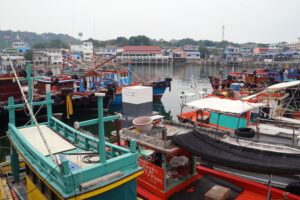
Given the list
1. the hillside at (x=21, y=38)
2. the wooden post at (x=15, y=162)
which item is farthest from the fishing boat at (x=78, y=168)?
the hillside at (x=21, y=38)

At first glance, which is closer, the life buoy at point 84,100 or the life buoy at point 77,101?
the life buoy at point 77,101

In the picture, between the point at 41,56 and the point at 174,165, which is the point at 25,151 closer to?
the point at 174,165

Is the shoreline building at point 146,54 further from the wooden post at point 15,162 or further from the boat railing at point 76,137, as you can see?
the wooden post at point 15,162

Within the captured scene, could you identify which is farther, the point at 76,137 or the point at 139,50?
the point at 139,50

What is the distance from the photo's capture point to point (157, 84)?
30.8 metres

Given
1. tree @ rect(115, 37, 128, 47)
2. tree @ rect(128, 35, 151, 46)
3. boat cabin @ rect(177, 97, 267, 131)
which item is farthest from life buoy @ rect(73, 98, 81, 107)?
tree @ rect(115, 37, 128, 47)

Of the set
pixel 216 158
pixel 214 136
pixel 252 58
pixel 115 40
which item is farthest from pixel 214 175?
pixel 115 40

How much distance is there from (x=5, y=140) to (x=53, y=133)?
13219 millimetres

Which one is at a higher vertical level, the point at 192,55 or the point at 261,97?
the point at 192,55

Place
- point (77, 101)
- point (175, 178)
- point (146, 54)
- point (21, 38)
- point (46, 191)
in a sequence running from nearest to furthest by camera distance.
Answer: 1. point (46, 191)
2. point (175, 178)
3. point (77, 101)
4. point (21, 38)
5. point (146, 54)

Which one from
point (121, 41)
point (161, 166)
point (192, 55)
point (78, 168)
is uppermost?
point (121, 41)

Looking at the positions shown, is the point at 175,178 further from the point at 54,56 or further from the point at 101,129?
the point at 54,56

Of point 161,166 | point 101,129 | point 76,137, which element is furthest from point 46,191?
point 161,166

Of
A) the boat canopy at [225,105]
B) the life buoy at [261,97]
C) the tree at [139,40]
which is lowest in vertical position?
the life buoy at [261,97]
